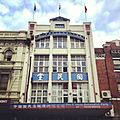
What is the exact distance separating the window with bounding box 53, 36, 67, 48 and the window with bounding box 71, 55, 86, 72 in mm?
2102

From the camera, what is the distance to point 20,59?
2277 cm

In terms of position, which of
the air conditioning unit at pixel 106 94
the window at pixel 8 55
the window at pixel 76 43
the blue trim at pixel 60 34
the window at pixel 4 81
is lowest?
the air conditioning unit at pixel 106 94

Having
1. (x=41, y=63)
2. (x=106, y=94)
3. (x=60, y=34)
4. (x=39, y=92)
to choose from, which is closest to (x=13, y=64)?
(x=41, y=63)

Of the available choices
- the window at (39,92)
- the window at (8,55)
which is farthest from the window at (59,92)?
the window at (8,55)

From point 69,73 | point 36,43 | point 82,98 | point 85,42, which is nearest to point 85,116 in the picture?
point 82,98

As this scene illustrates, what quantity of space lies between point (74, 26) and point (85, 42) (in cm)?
291

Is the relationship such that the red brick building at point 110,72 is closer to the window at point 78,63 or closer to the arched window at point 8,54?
the window at point 78,63

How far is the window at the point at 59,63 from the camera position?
2266 centimetres

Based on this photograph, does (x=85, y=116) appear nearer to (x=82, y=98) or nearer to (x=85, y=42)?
(x=82, y=98)

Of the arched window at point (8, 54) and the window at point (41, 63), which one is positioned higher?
the arched window at point (8, 54)

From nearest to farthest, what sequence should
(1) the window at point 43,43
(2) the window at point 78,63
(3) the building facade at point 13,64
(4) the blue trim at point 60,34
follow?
(3) the building facade at point 13,64 < (2) the window at point 78,63 < (1) the window at point 43,43 < (4) the blue trim at point 60,34

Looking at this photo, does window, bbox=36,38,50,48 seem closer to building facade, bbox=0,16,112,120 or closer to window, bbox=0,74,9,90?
building facade, bbox=0,16,112,120

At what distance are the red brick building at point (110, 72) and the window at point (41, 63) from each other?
6.20 m

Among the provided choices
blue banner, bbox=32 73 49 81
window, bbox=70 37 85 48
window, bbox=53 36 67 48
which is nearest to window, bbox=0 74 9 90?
blue banner, bbox=32 73 49 81
